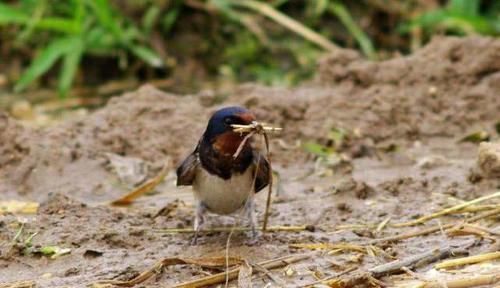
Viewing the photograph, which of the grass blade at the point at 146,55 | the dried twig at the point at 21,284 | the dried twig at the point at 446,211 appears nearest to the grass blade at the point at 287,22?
the grass blade at the point at 146,55

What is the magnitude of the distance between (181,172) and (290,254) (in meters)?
0.67

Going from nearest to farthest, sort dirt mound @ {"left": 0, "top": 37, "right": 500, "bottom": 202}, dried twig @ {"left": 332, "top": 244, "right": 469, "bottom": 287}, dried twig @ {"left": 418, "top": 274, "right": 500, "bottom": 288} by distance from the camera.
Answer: dried twig @ {"left": 418, "top": 274, "right": 500, "bottom": 288}
dried twig @ {"left": 332, "top": 244, "right": 469, "bottom": 287}
dirt mound @ {"left": 0, "top": 37, "right": 500, "bottom": 202}

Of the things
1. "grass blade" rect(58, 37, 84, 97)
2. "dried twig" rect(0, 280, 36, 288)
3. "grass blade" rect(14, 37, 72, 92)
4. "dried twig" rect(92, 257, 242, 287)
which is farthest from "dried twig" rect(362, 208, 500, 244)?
"grass blade" rect(14, 37, 72, 92)

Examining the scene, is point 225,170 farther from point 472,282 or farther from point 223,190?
point 472,282

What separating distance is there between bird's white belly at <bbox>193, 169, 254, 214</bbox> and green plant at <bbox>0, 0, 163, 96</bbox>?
14.1ft

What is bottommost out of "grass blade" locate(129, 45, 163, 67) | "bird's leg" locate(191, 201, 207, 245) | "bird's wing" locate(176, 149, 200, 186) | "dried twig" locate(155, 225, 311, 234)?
"grass blade" locate(129, 45, 163, 67)

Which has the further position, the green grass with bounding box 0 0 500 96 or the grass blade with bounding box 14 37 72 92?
the green grass with bounding box 0 0 500 96

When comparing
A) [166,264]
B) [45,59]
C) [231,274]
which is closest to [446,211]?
[231,274]

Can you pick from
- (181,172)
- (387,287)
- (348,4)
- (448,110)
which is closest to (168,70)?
(348,4)

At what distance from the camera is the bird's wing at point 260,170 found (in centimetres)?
500

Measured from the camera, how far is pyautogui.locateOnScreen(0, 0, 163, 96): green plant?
9328mm

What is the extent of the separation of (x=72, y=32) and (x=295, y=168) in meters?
3.53

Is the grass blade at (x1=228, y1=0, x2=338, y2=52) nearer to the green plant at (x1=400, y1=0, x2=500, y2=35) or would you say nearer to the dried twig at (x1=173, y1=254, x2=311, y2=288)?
the green plant at (x1=400, y1=0, x2=500, y2=35)

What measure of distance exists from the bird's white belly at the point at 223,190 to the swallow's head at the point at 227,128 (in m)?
0.15
